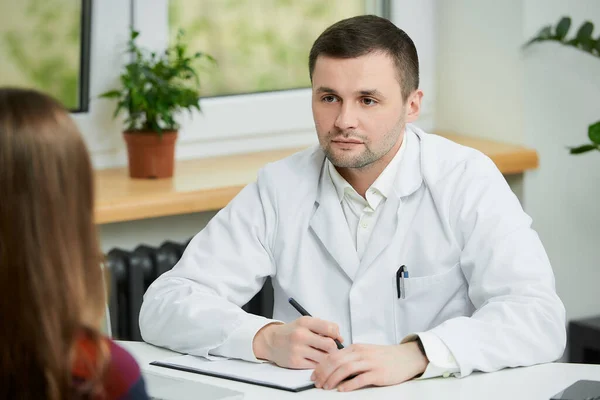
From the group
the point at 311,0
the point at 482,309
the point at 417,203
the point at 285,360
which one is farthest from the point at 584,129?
the point at 285,360

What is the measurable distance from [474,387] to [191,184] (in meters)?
1.39

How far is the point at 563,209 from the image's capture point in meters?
3.25

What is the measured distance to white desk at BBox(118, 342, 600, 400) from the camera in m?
1.57

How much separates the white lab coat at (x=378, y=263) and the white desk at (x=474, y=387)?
0.24 feet

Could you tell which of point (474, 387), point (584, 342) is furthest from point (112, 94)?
point (584, 342)

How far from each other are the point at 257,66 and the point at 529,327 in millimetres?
1701

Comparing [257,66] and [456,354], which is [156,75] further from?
[456,354]

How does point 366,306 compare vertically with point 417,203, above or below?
below

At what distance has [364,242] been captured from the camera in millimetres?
2059

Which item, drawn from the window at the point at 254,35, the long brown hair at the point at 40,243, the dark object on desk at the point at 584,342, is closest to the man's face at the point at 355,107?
the long brown hair at the point at 40,243

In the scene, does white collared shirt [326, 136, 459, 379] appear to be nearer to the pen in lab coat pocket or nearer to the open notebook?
the pen in lab coat pocket

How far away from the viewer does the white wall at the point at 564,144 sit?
3.14 metres

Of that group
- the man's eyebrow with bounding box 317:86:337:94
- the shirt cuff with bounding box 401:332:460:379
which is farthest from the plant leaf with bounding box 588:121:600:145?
the shirt cuff with bounding box 401:332:460:379

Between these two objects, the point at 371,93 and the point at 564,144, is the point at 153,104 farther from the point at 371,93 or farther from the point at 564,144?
the point at 564,144
